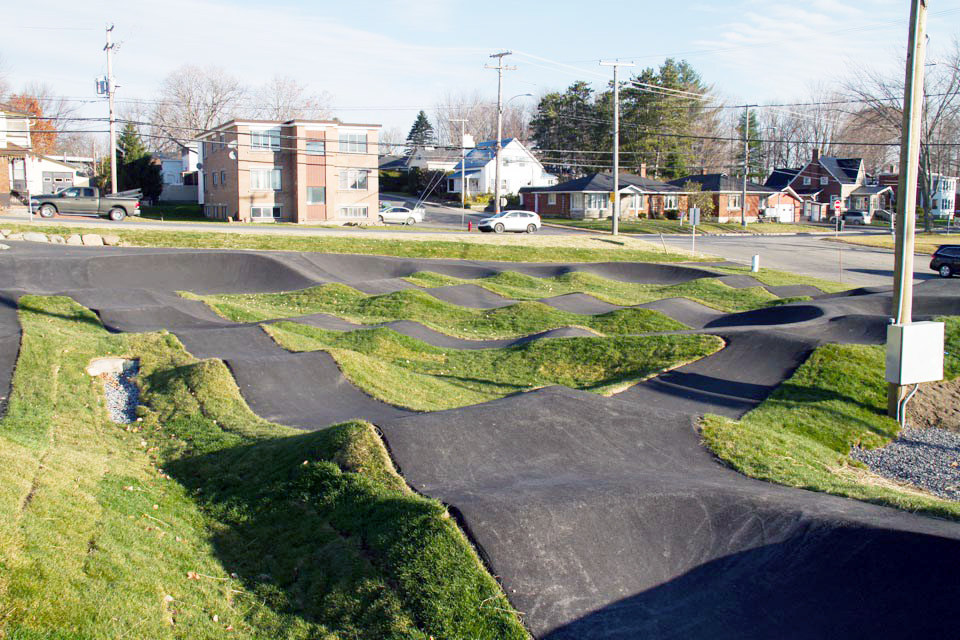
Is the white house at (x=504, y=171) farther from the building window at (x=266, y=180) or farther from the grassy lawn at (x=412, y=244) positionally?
the grassy lawn at (x=412, y=244)

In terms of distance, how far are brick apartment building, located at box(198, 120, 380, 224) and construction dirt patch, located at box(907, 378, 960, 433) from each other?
4342cm

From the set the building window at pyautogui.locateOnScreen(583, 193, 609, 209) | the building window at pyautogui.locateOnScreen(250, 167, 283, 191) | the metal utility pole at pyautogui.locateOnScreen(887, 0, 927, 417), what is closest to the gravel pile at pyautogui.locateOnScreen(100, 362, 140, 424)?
the metal utility pole at pyautogui.locateOnScreen(887, 0, 927, 417)

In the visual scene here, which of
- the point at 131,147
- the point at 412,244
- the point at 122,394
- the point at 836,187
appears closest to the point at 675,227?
the point at 836,187

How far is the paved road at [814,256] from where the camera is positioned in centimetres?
3591

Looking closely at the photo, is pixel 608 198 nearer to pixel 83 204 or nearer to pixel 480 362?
pixel 83 204

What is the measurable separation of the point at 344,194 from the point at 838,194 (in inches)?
2266

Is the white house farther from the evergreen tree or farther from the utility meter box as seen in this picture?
the utility meter box

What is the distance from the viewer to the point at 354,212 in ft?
183

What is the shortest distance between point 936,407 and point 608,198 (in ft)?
193

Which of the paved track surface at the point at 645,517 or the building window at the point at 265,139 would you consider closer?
the paved track surface at the point at 645,517

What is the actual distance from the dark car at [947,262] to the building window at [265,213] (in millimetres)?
40254

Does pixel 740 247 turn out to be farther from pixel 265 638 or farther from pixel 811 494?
pixel 265 638

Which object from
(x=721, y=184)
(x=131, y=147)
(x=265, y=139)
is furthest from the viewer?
(x=721, y=184)

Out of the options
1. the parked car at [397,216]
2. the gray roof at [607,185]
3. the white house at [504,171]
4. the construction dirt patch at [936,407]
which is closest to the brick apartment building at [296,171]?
the parked car at [397,216]
